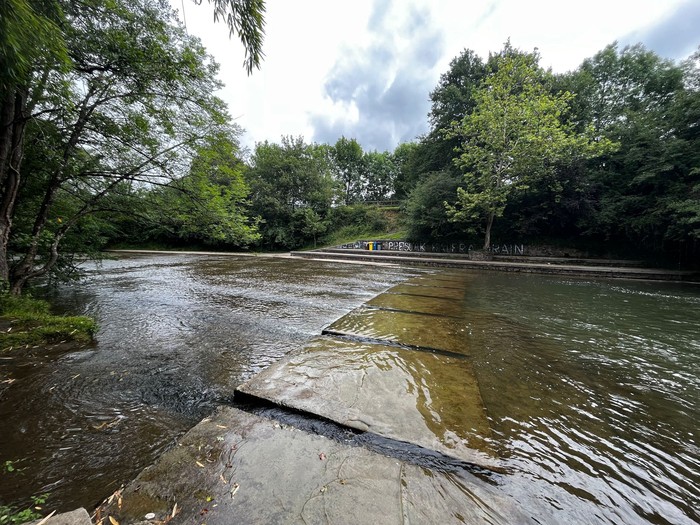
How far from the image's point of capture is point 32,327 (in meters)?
2.92

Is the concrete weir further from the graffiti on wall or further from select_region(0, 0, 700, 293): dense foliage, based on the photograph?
the graffiti on wall

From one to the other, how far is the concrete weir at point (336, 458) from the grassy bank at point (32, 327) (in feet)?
8.46

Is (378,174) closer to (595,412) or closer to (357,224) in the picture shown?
(357,224)

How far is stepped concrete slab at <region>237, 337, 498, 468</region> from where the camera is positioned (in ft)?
5.40

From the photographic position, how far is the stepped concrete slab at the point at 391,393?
5.40ft

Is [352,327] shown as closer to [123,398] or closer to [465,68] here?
[123,398]

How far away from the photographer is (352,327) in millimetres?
3578

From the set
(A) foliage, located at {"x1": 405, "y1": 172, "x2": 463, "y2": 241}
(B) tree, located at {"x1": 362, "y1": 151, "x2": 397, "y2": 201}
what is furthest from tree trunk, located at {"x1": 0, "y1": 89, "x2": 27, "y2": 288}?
(B) tree, located at {"x1": 362, "y1": 151, "x2": 397, "y2": 201}

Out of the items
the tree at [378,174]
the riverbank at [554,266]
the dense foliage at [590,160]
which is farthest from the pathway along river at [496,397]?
the tree at [378,174]

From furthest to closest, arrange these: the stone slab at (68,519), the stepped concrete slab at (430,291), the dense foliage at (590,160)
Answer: the dense foliage at (590,160)
the stepped concrete slab at (430,291)
the stone slab at (68,519)

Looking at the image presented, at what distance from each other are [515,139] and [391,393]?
1558 centimetres

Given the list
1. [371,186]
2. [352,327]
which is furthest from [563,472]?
[371,186]

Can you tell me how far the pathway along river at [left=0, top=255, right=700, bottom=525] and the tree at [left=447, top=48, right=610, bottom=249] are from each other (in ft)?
33.0

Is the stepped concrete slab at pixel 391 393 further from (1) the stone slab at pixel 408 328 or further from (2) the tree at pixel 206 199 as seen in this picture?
(2) the tree at pixel 206 199
